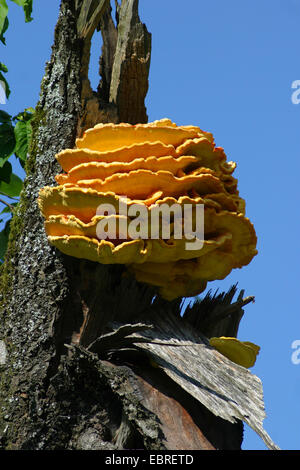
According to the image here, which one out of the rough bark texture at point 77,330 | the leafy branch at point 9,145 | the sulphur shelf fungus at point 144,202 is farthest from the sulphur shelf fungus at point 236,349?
the leafy branch at point 9,145

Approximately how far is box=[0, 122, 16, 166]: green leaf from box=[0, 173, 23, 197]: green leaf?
1.18 feet

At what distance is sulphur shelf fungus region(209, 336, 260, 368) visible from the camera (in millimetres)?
4180

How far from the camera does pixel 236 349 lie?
14.0 feet

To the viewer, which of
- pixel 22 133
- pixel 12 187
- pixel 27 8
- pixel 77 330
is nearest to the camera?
pixel 77 330

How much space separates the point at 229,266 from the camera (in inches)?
171

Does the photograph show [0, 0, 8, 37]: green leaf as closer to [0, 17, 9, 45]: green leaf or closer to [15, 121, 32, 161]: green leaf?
[0, 17, 9, 45]: green leaf

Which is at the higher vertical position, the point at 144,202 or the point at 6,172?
the point at 6,172

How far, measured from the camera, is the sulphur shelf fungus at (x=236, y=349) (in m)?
4.18

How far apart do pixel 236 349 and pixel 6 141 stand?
2.89 meters

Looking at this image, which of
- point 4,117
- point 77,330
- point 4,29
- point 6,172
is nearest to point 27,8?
Answer: point 4,29

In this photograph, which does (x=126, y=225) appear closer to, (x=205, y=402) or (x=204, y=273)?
(x=204, y=273)

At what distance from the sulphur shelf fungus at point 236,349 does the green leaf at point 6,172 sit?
264cm

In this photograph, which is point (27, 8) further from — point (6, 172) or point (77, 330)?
point (77, 330)
